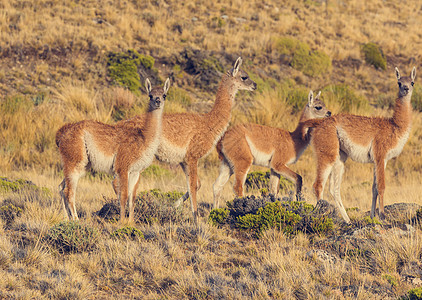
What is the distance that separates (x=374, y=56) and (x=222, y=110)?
18809 millimetres

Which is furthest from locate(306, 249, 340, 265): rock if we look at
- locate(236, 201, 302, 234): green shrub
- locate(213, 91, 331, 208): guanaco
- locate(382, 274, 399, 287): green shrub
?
locate(213, 91, 331, 208): guanaco

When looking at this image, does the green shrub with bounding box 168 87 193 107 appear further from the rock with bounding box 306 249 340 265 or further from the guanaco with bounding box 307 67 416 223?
the rock with bounding box 306 249 340 265

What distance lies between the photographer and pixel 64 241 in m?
6.73

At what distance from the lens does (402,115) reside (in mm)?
9195

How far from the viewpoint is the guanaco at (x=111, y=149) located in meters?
7.71

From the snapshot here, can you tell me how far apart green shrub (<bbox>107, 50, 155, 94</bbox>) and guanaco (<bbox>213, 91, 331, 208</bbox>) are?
9495mm

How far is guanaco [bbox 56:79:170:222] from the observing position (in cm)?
771

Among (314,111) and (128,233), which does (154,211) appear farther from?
(314,111)

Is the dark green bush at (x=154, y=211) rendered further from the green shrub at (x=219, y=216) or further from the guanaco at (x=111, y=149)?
the green shrub at (x=219, y=216)

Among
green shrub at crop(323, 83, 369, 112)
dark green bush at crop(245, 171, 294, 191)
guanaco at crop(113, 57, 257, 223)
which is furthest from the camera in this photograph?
green shrub at crop(323, 83, 369, 112)

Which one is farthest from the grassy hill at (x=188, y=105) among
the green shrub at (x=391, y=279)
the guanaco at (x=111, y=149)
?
the guanaco at (x=111, y=149)

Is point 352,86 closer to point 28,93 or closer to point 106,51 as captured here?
point 106,51

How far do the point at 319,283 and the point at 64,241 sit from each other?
3.24 m

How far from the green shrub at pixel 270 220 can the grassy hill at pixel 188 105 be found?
0.22m
